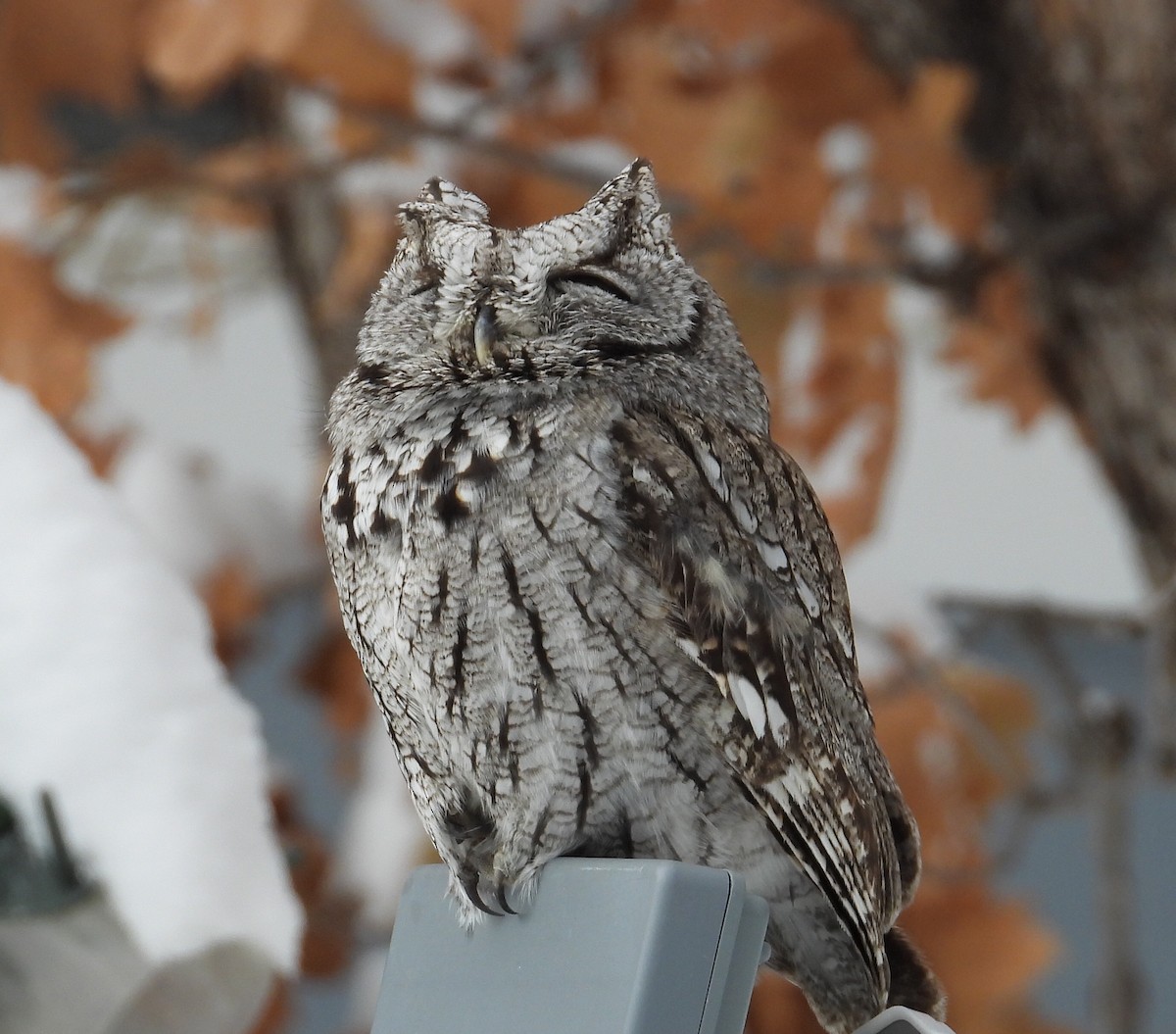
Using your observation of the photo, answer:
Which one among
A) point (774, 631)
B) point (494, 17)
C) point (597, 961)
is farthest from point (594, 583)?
point (494, 17)

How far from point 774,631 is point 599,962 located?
11.7 inches

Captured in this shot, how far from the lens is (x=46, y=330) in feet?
6.33

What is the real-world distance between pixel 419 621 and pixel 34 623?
34 cm

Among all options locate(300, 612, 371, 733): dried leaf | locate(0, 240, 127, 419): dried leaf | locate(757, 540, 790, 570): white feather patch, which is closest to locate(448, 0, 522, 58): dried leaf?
locate(0, 240, 127, 419): dried leaf

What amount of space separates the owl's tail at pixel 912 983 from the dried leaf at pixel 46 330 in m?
1.35

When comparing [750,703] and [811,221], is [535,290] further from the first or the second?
[811,221]

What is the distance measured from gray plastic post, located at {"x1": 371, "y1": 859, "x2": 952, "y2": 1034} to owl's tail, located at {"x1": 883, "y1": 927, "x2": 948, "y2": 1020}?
0.70ft

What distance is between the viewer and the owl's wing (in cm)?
86

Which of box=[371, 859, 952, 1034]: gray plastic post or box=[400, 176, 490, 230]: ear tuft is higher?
box=[400, 176, 490, 230]: ear tuft

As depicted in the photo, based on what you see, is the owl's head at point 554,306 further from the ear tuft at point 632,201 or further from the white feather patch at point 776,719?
the white feather patch at point 776,719

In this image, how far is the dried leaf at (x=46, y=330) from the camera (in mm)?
1849

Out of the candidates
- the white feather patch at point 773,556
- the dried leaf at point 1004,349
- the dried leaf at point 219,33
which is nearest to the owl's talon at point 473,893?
the white feather patch at point 773,556

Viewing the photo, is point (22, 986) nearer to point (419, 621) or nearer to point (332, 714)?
point (419, 621)

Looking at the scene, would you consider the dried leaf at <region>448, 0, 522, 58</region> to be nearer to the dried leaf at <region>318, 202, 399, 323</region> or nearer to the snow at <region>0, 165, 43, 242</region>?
the dried leaf at <region>318, 202, 399, 323</region>
